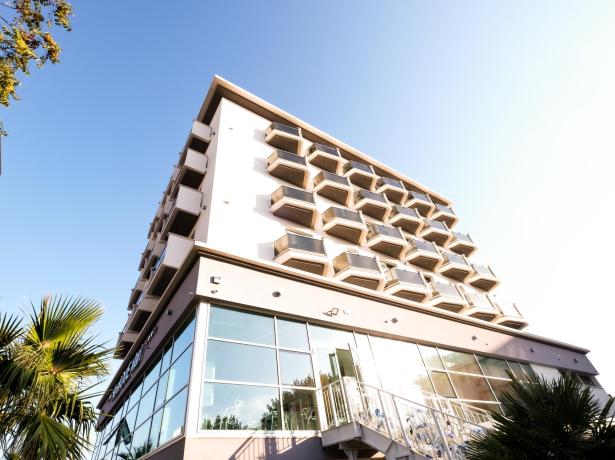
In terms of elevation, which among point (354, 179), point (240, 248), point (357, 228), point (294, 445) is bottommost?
point (294, 445)

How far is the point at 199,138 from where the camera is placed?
2009cm

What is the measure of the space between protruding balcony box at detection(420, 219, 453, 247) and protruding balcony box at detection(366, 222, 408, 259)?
5.64m

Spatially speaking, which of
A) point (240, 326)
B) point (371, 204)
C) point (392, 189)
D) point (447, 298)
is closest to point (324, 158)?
point (371, 204)

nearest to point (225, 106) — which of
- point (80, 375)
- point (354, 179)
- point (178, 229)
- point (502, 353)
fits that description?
point (178, 229)

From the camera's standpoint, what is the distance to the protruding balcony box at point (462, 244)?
27.4 metres

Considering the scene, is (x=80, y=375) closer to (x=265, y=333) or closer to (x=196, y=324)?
(x=196, y=324)

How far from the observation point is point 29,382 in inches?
209

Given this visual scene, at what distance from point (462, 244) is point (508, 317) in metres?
7.09

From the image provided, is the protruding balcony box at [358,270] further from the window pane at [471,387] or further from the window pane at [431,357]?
the window pane at [471,387]

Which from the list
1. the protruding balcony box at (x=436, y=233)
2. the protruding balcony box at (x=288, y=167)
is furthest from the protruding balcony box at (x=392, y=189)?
the protruding balcony box at (x=288, y=167)

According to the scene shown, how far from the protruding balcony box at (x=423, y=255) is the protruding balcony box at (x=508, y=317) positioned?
4953mm

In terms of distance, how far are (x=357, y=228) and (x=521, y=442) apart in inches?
596

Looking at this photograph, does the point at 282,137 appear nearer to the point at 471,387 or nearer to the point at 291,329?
the point at 291,329

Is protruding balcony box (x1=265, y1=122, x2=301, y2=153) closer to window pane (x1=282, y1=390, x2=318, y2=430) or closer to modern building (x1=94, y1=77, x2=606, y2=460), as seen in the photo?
modern building (x1=94, y1=77, x2=606, y2=460)
